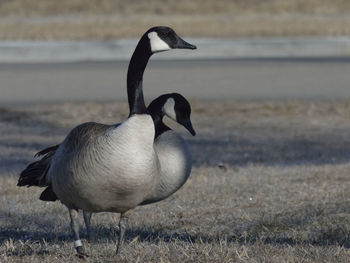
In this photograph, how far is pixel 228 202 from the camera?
7.07m

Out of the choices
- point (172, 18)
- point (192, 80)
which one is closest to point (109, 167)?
point (192, 80)

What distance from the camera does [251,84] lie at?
50.3ft

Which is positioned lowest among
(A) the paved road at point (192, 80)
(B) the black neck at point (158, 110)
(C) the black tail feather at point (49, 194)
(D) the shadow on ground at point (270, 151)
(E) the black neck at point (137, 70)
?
(A) the paved road at point (192, 80)

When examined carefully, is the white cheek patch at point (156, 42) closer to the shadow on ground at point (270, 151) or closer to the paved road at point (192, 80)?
the shadow on ground at point (270, 151)

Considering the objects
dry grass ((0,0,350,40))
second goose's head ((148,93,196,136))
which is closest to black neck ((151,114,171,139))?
second goose's head ((148,93,196,136))

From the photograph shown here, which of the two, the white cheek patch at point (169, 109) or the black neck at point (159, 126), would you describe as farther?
the white cheek patch at point (169, 109)

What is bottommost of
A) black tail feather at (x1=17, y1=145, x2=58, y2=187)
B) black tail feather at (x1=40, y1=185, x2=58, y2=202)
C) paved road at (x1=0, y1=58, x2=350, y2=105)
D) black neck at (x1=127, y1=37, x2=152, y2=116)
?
paved road at (x1=0, y1=58, x2=350, y2=105)

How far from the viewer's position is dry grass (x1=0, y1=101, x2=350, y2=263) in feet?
17.3

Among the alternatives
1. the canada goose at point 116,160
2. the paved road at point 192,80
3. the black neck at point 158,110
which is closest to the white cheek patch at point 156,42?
the canada goose at point 116,160

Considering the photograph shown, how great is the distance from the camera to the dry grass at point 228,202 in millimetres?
5258

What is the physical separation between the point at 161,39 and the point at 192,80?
35.3 feet

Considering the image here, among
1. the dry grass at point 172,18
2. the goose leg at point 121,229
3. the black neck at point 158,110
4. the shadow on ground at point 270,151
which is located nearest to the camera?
the goose leg at point 121,229

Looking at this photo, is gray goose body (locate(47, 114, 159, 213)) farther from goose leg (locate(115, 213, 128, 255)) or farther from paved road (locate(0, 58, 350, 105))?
paved road (locate(0, 58, 350, 105))

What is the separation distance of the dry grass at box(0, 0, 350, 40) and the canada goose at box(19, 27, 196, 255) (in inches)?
687
